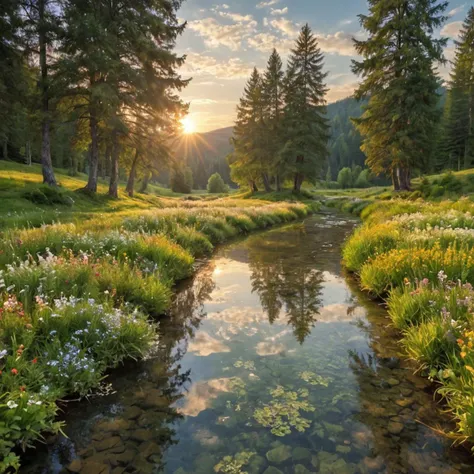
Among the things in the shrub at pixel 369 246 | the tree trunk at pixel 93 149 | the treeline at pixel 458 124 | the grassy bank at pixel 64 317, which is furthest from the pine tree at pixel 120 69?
the treeline at pixel 458 124

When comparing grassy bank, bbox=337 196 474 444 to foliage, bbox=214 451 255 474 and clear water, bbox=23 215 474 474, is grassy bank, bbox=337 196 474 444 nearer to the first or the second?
clear water, bbox=23 215 474 474

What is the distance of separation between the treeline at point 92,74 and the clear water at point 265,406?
22.4 m

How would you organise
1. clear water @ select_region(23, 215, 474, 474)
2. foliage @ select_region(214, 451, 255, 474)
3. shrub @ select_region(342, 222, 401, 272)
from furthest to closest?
1. shrub @ select_region(342, 222, 401, 272)
2. clear water @ select_region(23, 215, 474, 474)
3. foliage @ select_region(214, 451, 255, 474)

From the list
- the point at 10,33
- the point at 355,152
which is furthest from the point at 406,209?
the point at 355,152

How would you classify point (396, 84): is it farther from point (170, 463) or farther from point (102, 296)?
point (170, 463)

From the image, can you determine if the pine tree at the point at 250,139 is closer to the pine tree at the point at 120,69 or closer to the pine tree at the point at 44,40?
the pine tree at the point at 120,69

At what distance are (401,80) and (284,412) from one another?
3386 centimetres

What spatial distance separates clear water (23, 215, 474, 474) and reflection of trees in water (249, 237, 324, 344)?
0.07m

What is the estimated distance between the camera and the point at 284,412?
391 centimetres

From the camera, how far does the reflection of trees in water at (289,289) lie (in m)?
6.80

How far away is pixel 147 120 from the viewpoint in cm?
3005

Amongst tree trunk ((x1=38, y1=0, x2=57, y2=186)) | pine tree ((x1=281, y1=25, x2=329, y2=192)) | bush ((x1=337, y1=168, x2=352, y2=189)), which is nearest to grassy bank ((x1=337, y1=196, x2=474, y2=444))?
tree trunk ((x1=38, y1=0, x2=57, y2=186))

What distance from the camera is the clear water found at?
10.6 feet

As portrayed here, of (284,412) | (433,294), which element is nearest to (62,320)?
(284,412)
